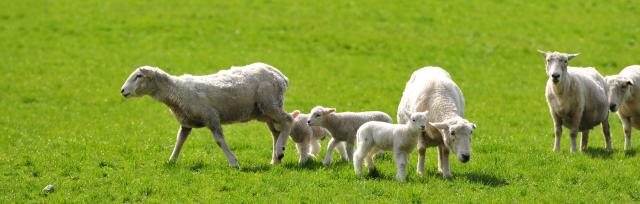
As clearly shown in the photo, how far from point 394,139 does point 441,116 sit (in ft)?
2.83

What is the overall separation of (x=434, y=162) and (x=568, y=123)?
126 inches

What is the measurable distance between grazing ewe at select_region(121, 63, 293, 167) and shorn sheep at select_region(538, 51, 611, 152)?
4.86 metres

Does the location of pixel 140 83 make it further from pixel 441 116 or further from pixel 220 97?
pixel 441 116

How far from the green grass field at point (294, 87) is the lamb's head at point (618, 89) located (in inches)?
38.9

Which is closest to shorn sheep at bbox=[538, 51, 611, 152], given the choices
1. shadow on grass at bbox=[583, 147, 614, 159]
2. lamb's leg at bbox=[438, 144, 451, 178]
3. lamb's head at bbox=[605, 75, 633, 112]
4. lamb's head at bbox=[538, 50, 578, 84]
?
lamb's head at bbox=[538, 50, 578, 84]

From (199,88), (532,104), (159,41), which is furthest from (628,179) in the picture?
(159,41)

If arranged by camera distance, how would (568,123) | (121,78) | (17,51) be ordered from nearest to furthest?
(568,123) < (121,78) < (17,51)

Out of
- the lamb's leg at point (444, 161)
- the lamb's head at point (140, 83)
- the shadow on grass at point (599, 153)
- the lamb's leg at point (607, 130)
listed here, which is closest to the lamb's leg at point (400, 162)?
the lamb's leg at point (444, 161)

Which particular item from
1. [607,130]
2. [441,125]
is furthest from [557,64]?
[441,125]

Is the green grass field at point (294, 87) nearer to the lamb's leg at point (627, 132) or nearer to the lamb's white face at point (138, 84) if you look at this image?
the lamb's leg at point (627, 132)

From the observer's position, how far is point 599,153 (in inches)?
674

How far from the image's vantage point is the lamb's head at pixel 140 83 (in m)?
15.2

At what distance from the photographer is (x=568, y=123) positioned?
57.2 feet

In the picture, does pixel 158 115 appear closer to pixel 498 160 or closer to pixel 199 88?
pixel 199 88
